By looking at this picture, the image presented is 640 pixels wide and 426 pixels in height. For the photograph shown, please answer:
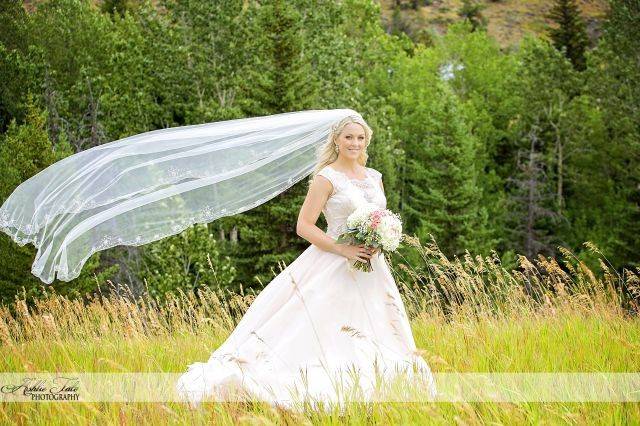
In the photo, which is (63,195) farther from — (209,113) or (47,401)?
(209,113)

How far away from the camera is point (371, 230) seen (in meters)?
4.52

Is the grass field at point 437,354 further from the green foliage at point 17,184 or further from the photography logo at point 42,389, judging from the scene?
the green foliage at point 17,184

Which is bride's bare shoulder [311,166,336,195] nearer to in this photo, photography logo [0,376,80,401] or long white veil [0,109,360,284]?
long white veil [0,109,360,284]

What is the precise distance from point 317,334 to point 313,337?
0.13 ft

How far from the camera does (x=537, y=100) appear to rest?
1548 inches

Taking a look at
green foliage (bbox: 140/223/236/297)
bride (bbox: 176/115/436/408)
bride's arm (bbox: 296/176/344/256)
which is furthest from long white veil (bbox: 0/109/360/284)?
green foliage (bbox: 140/223/236/297)

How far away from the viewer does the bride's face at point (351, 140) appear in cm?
506

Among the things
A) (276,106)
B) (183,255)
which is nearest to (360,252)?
(183,255)

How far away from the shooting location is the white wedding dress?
4449mm

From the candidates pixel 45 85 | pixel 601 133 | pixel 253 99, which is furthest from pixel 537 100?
pixel 45 85

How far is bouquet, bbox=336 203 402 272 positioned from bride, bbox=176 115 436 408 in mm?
66

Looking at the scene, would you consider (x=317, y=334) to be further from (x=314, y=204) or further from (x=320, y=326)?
(x=314, y=204)

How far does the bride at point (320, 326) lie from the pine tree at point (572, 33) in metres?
44.2

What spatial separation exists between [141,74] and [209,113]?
6612mm
